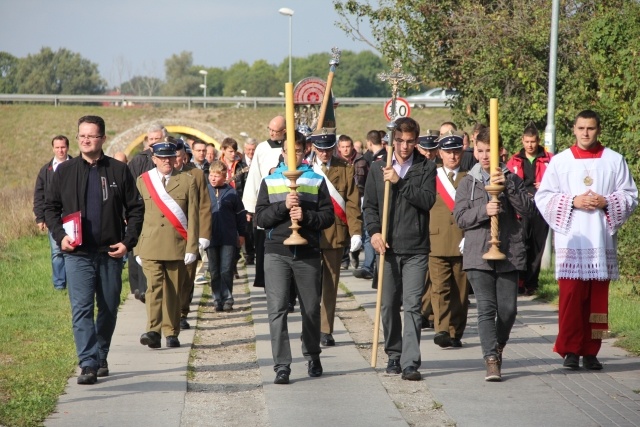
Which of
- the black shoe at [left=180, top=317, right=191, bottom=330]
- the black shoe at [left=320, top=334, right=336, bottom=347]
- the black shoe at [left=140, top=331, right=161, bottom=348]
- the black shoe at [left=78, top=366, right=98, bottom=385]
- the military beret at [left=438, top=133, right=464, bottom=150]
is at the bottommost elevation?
the black shoe at [left=180, top=317, right=191, bottom=330]

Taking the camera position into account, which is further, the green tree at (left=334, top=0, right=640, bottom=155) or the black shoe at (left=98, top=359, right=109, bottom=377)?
the green tree at (left=334, top=0, right=640, bottom=155)

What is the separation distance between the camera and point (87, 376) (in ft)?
29.0

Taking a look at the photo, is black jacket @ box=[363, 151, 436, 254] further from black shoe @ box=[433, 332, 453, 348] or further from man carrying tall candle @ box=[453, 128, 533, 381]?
black shoe @ box=[433, 332, 453, 348]

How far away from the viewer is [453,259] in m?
11.1

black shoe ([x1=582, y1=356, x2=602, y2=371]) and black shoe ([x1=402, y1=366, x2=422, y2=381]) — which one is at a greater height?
black shoe ([x1=402, y1=366, x2=422, y2=381])

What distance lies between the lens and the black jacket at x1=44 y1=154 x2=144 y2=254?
8.91m

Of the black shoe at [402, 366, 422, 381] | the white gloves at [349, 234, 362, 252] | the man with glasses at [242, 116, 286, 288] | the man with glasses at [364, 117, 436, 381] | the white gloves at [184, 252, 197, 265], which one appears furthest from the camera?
the man with glasses at [242, 116, 286, 288]

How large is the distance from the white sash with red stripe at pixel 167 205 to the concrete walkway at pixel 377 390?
112cm

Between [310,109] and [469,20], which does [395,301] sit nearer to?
[310,109]

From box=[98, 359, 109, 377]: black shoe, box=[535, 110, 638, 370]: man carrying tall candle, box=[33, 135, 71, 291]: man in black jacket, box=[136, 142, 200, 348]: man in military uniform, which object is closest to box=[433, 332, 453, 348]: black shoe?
box=[535, 110, 638, 370]: man carrying tall candle

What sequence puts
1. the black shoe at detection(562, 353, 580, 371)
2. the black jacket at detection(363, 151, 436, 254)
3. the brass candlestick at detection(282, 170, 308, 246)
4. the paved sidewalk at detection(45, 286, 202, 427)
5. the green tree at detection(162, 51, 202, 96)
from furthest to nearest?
the green tree at detection(162, 51, 202, 96), the black shoe at detection(562, 353, 580, 371), the black jacket at detection(363, 151, 436, 254), the brass candlestick at detection(282, 170, 308, 246), the paved sidewalk at detection(45, 286, 202, 427)

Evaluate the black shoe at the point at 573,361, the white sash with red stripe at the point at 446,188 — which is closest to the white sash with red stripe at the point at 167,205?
the white sash with red stripe at the point at 446,188

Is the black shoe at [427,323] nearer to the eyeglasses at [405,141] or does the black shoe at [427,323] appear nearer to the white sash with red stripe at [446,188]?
the white sash with red stripe at [446,188]

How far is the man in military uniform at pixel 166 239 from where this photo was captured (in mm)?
10930
